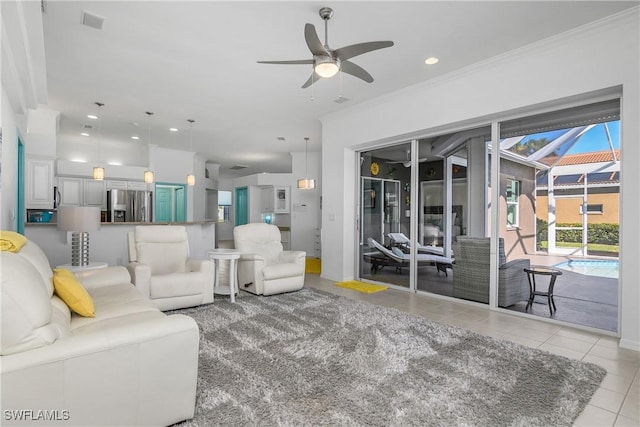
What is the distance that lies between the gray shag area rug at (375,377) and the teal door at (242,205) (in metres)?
7.84

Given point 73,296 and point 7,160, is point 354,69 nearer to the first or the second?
point 73,296

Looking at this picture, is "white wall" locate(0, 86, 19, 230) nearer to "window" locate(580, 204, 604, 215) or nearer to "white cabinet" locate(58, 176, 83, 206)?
"white cabinet" locate(58, 176, 83, 206)

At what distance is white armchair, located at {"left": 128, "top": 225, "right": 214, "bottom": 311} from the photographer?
12.0 feet

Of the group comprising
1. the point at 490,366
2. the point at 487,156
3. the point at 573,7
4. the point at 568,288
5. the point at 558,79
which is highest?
the point at 573,7

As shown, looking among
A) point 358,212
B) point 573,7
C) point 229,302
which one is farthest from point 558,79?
point 229,302

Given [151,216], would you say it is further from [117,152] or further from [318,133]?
[318,133]

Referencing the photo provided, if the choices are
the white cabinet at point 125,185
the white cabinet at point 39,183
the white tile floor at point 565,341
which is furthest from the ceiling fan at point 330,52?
the white cabinet at point 125,185

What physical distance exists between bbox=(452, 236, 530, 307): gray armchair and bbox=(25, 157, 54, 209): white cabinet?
22.8 feet

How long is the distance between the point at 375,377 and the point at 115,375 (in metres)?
1.61

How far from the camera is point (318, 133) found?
727cm

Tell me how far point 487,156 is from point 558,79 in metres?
1.11

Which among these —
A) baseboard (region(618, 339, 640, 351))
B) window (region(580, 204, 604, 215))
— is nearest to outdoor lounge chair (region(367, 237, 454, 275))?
window (region(580, 204, 604, 215))

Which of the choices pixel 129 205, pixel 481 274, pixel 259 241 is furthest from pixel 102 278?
pixel 129 205

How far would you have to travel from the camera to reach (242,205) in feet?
37.5
